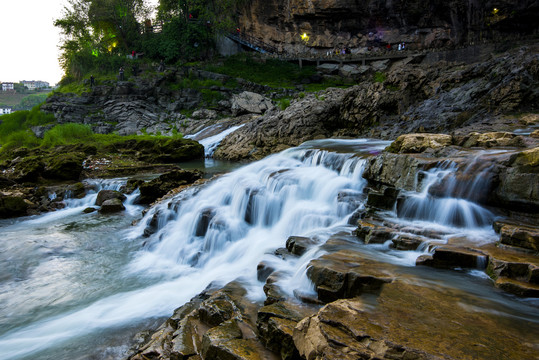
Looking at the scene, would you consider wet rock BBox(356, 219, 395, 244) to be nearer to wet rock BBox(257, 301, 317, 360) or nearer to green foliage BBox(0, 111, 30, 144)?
wet rock BBox(257, 301, 317, 360)

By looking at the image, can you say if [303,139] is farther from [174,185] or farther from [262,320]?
[262,320]

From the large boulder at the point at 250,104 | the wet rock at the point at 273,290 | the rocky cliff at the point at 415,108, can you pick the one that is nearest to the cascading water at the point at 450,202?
the wet rock at the point at 273,290

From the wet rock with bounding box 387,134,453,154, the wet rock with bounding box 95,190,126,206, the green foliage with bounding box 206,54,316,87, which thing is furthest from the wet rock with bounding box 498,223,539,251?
the green foliage with bounding box 206,54,316,87

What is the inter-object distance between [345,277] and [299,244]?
1781mm

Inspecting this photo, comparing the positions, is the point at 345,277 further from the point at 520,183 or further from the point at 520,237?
the point at 520,183

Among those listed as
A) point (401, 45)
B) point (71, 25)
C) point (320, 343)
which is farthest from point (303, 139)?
point (71, 25)

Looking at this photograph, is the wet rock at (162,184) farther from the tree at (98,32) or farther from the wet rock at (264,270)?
the tree at (98,32)

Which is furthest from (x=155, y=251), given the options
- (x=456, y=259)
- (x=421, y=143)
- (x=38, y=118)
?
(x=38, y=118)

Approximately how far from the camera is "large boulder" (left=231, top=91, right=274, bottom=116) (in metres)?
28.8

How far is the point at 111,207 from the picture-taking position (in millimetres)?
11430

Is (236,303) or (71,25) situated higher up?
(71,25)

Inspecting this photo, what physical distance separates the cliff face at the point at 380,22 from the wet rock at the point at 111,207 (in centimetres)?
4244

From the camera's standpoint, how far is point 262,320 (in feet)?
11.3

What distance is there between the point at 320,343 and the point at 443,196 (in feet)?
16.2
